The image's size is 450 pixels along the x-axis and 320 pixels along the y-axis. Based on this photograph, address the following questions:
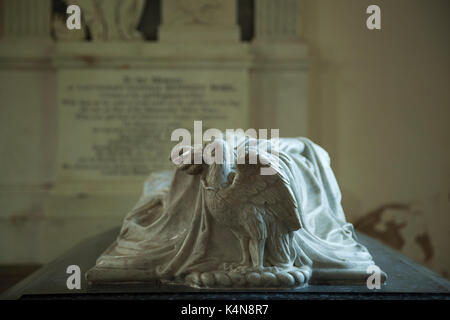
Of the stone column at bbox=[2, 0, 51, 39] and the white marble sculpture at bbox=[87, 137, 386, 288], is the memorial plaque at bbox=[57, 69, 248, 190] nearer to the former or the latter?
the stone column at bbox=[2, 0, 51, 39]

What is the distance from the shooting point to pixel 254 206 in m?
2.51

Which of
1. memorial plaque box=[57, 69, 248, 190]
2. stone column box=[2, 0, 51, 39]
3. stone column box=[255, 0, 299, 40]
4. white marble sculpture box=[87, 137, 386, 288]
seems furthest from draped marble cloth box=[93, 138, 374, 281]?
stone column box=[2, 0, 51, 39]

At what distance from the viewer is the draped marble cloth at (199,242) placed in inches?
102

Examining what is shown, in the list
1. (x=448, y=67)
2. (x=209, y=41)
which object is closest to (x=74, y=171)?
(x=209, y=41)

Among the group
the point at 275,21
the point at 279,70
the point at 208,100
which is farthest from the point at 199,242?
the point at 275,21

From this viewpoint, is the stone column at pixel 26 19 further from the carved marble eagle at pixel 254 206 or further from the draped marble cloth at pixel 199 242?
the carved marble eagle at pixel 254 206

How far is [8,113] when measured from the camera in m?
5.36

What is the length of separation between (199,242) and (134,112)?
2931mm

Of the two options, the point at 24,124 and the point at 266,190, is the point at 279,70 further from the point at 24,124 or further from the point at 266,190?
the point at 266,190

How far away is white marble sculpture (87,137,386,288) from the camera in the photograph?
248cm

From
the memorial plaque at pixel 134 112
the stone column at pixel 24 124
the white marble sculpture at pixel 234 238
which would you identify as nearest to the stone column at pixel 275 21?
the memorial plaque at pixel 134 112

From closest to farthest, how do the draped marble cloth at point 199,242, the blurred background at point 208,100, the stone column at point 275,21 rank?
the draped marble cloth at point 199,242 → the blurred background at point 208,100 → the stone column at point 275,21

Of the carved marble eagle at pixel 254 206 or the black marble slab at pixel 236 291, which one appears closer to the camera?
the black marble slab at pixel 236 291

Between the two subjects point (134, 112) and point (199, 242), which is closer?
point (199, 242)
